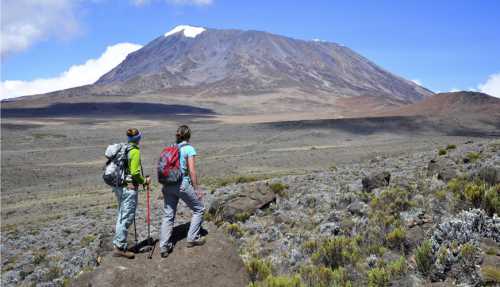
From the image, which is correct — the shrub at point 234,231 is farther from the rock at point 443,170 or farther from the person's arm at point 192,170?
the rock at point 443,170

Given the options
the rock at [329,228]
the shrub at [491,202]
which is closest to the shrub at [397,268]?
the rock at [329,228]

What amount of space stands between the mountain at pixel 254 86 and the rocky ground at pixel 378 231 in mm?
80539

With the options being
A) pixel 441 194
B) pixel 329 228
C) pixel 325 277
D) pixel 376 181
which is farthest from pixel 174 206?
pixel 376 181

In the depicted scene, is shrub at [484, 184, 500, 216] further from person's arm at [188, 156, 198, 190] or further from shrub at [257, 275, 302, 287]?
person's arm at [188, 156, 198, 190]

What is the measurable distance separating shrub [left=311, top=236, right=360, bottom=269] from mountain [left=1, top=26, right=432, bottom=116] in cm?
8439

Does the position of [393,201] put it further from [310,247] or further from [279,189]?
[279,189]

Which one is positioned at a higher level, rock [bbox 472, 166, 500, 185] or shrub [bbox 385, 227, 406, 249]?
rock [bbox 472, 166, 500, 185]

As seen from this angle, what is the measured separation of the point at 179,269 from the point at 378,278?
224 centimetres

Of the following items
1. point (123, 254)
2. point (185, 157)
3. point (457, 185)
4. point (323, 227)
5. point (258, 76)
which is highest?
point (258, 76)

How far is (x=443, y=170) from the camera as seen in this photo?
33.0 feet

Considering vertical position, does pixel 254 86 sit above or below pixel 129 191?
above

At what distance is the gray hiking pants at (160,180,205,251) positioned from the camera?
493 centimetres

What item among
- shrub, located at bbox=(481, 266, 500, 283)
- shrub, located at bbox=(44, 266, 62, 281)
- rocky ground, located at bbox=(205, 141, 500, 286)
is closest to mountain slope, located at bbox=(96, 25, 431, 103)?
rocky ground, located at bbox=(205, 141, 500, 286)

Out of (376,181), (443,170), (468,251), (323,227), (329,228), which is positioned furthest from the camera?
(376,181)
